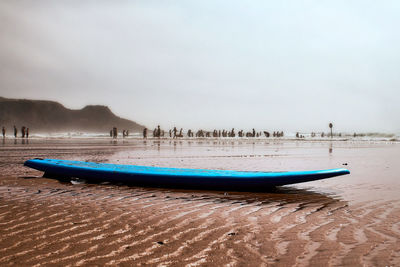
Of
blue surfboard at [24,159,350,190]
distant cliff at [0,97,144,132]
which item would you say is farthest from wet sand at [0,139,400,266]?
distant cliff at [0,97,144,132]

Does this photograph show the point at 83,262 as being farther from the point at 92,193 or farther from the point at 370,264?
the point at 92,193

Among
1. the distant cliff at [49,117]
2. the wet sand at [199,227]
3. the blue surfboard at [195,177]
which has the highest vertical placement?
the distant cliff at [49,117]

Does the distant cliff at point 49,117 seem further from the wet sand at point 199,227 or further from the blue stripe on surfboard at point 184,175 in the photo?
→ the wet sand at point 199,227

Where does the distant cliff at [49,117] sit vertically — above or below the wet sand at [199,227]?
above

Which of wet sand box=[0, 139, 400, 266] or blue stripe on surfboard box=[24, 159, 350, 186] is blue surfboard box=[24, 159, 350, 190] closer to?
blue stripe on surfboard box=[24, 159, 350, 186]

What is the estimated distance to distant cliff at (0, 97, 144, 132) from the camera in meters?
160

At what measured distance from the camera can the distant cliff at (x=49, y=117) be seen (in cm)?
15975

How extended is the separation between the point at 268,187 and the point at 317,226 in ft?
7.63

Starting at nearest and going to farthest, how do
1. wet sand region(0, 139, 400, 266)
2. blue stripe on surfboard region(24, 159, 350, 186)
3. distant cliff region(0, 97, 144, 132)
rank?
wet sand region(0, 139, 400, 266)
blue stripe on surfboard region(24, 159, 350, 186)
distant cliff region(0, 97, 144, 132)

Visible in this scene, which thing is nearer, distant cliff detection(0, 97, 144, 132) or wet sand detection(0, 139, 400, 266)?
wet sand detection(0, 139, 400, 266)

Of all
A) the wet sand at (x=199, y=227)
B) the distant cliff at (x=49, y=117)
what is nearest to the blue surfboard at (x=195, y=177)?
the wet sand at (x=199, y=227)

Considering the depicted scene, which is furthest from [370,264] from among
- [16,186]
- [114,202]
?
[16,186]

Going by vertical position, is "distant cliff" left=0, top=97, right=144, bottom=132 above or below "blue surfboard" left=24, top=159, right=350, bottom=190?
above

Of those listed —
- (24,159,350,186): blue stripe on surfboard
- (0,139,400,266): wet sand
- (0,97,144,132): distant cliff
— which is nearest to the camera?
(0,139,400,266): wet sand
